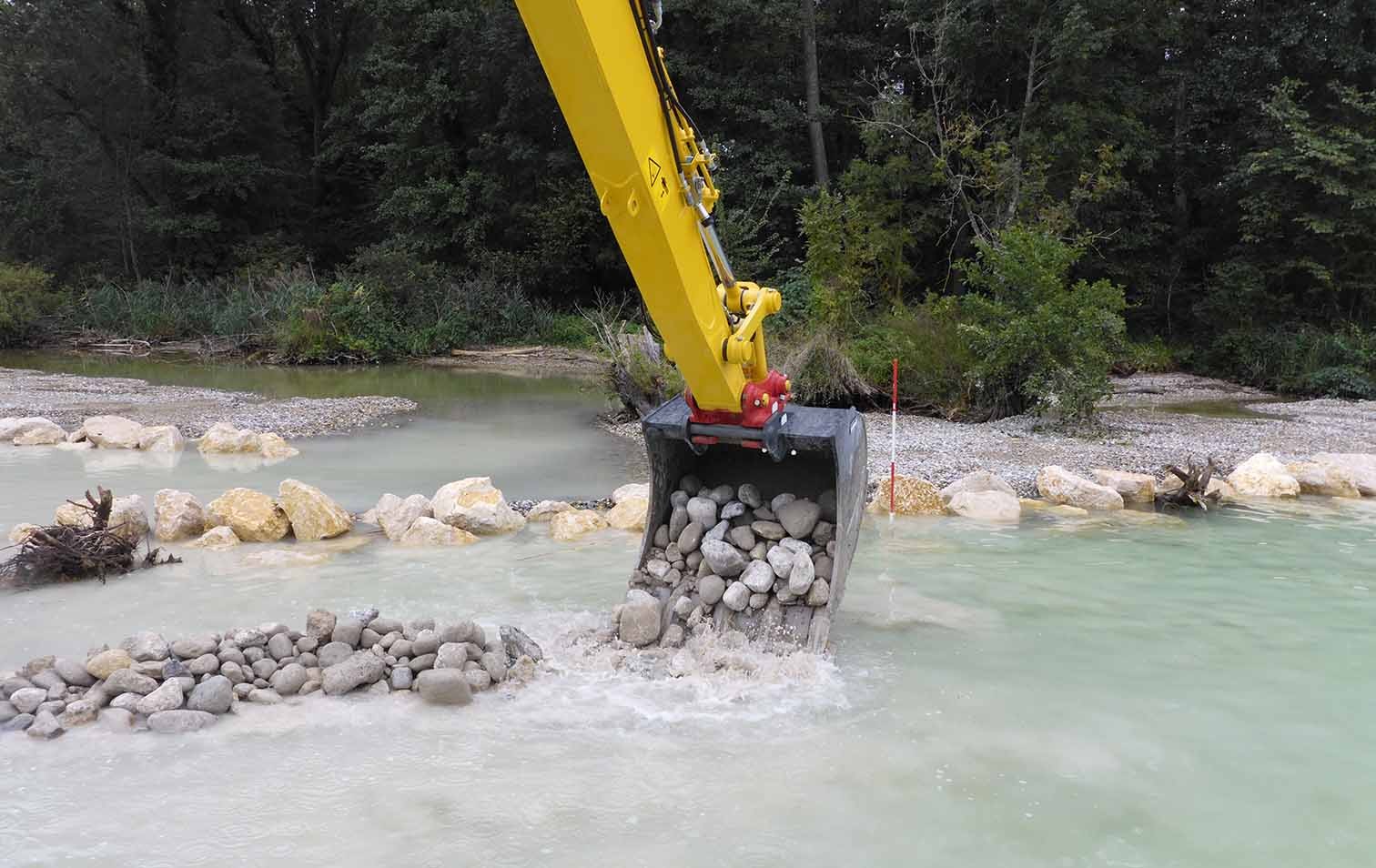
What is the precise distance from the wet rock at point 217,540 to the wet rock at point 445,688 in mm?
2867

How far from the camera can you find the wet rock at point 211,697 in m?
3.60

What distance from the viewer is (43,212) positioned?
25750mm

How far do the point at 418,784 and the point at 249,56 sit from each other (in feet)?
97.0

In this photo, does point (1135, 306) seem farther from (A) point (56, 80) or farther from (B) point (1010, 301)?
(A) point (56, 80)

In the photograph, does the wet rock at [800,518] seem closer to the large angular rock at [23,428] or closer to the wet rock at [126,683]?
the wet rock at [126,683]

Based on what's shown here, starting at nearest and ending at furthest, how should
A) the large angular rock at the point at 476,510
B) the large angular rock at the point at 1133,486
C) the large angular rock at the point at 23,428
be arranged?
the large angular rock at the point at 476,510
the large angular rock at the point at 1133,486
the large angular rock at the point at 23,428

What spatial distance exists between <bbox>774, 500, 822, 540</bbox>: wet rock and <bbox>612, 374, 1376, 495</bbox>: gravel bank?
11.5ft

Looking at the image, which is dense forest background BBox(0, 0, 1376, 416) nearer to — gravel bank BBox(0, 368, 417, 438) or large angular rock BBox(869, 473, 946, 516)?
large angular rock BBox(869, 473, 946, 516)

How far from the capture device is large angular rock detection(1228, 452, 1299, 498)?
7.44 m

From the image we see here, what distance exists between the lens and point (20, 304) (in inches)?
788

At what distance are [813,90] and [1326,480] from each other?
52.5 ft

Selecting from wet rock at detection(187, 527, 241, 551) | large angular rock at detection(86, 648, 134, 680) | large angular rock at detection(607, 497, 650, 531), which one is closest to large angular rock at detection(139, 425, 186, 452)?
wet rock at detection(187, 527, 241, 551)

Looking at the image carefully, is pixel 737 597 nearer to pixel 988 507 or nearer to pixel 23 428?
pixel 988 507

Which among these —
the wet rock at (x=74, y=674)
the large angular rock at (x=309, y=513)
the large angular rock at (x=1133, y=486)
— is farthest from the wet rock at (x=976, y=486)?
the wet rock at (x=74, y=674)
